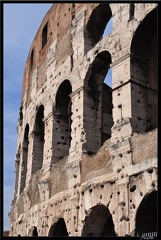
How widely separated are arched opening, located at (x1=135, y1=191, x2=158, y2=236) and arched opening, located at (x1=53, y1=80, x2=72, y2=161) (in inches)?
160

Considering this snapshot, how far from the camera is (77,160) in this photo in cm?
952

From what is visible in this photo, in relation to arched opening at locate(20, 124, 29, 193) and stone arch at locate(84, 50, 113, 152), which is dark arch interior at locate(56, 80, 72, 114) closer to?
stone arch at locate(84, 50, 113, 152)

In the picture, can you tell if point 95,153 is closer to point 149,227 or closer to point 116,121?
point 116,121

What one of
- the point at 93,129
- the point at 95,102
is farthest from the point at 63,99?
the point at 93,129

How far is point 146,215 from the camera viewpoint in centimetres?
762

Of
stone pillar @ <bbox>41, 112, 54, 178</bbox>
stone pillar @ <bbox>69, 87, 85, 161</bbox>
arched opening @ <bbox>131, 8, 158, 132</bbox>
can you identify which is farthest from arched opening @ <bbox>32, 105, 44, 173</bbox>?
arched opening @ <bbox>131, 8, 158, 132</bbox>

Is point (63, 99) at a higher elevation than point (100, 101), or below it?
higher

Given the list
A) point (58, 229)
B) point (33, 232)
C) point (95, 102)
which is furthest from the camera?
point (33, 232)

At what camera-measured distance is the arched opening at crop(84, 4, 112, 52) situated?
421 inches

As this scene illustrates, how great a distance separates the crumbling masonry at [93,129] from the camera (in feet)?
25.5

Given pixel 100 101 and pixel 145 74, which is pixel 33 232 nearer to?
pixel 100 101

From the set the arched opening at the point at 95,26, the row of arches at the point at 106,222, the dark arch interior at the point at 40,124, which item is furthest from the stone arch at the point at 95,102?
the dark arch interior at the point at 40,124

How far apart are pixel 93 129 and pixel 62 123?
1885 mm

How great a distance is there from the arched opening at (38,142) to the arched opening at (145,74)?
16.5 feet
